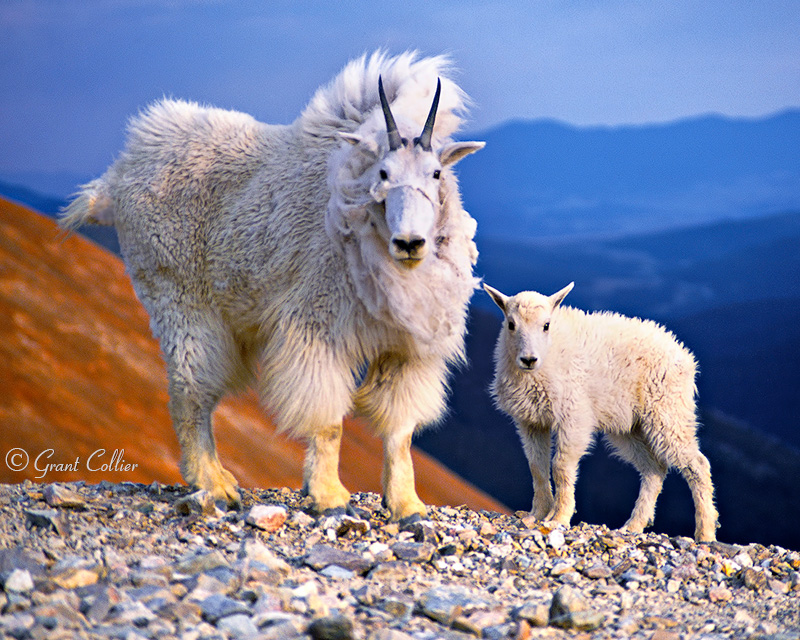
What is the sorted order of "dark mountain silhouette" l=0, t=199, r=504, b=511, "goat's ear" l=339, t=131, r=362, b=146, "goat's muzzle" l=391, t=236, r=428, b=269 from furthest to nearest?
"dark mountain silhouette" l=0, t=199, r=504, b=511 < "goat's ear" l=339, t=131, r=362, b=146 < "goat's muzzle" l=391, t=236, r=428, b=269

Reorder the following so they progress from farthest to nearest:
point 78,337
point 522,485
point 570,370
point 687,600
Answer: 1. point 522,485
2. point 78,337
3. point 570,370
4. point 687,600

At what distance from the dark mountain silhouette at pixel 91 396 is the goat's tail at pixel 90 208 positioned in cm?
176

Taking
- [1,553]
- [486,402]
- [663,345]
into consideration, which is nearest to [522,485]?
[486,402]

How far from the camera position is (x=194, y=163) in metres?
6.92

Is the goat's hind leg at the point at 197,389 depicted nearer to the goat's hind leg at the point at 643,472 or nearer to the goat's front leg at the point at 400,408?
the goat's front leg at the point at 400,408

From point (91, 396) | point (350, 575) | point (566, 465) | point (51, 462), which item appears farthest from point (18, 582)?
point (91, 396)

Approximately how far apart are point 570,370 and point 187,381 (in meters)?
2.92

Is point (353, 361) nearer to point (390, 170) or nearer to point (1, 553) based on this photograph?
point (390, 170)

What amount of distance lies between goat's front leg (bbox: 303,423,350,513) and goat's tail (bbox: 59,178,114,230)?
293 cm

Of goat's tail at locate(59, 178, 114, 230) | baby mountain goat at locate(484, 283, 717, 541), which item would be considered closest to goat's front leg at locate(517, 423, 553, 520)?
baby mountain goat at locate(484, 283, 717, 541)

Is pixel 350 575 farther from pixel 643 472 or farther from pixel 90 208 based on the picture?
pixel 90 208

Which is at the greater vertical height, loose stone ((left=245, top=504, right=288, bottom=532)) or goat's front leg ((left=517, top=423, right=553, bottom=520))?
goat's front leg ((left=517, top=423, right=553, bottom=520))

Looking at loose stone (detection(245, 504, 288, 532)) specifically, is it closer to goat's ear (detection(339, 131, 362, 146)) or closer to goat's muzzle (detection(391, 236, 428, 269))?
goat's muzzle (detection(391, 236, 428, 269))

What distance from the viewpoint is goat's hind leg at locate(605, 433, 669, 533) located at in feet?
22.3
